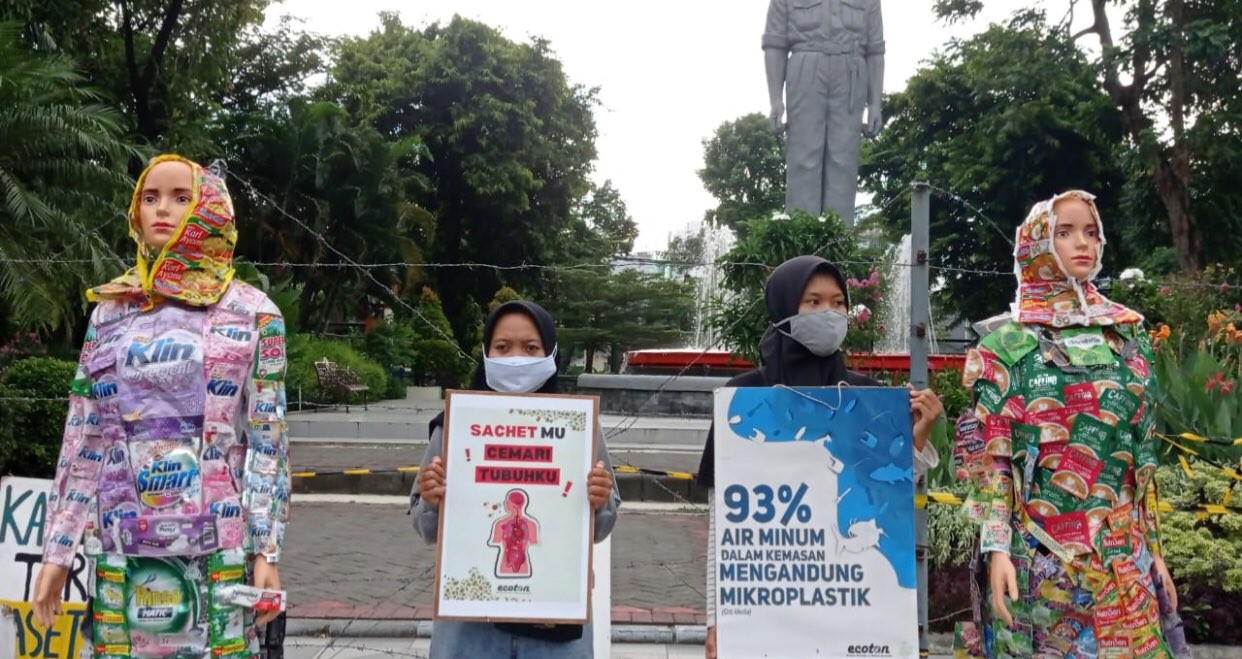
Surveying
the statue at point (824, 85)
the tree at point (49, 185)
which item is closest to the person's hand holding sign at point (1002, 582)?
the tree at point (49, 185)

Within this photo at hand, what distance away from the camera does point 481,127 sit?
29.2 meters

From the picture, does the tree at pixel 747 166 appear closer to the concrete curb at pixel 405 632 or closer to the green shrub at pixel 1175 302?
A: the green shrub at pixel 1175 302

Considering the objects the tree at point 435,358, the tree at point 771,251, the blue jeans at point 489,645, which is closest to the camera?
the blue jeans at point 489,645

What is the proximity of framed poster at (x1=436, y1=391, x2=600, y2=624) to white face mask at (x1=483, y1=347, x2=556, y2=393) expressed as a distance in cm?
12

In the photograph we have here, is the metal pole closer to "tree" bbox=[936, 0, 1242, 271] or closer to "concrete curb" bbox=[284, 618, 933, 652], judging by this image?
"concrete curb" bbox=[284, 618, 933, 652]

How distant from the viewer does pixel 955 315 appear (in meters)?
29.9

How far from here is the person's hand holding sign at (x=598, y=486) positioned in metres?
3.04

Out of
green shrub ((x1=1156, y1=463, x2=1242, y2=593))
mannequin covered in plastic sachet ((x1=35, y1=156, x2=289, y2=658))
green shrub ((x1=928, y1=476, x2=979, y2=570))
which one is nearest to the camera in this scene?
mannequin covered in plastic sachet ((x1=35, y1=156, x2=289, y2=658))

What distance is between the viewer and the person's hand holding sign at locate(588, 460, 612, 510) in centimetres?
304

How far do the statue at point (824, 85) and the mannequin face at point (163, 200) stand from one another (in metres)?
12.2

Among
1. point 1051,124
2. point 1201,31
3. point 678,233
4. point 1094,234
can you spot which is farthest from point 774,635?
point 678,233

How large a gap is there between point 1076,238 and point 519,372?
1.60m

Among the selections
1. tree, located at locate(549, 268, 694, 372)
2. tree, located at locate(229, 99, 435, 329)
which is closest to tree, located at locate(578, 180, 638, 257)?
tree, located at locate(549, 268, 694, 372)

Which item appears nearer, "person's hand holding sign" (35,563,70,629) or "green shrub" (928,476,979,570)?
"person's hand holding sign" (35,563,70,629)
